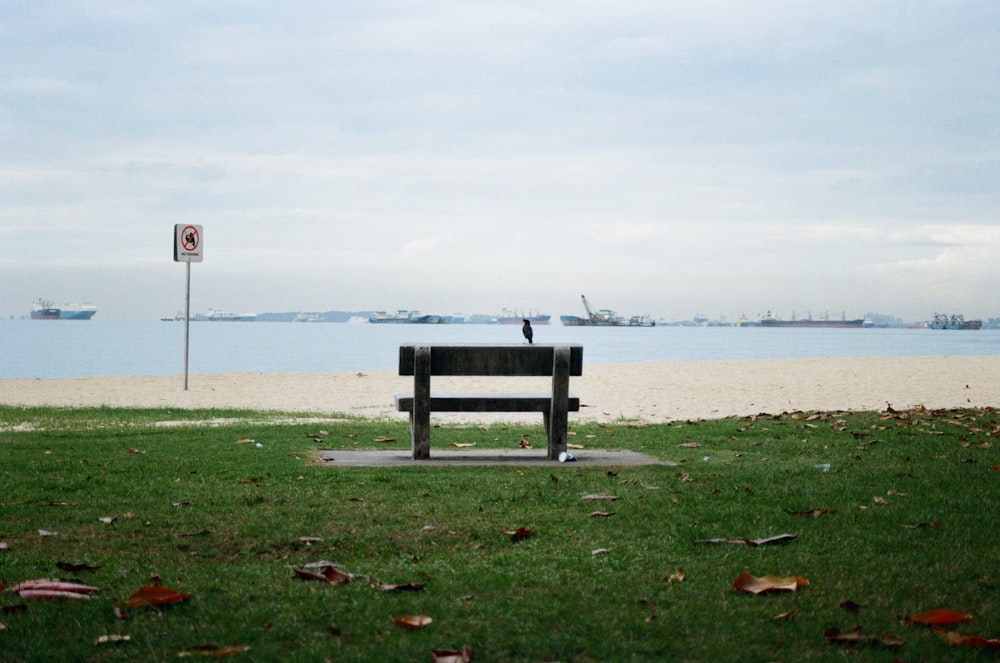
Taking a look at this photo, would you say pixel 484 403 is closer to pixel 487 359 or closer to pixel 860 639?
pixel 487 359

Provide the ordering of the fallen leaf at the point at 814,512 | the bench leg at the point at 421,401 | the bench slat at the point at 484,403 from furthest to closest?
the bench slat at the point at 484,403 < the bench leg at the point at 421,401 < the fallen leaf at the point at 814,512

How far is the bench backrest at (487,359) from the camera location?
7680mm

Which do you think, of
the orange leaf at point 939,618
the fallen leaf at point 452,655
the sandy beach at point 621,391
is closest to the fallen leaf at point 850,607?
the orange leaf at point 939,618

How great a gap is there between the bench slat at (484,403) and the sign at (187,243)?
1499cm

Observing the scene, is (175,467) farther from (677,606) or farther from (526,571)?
(677,606)

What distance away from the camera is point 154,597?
12.4ft

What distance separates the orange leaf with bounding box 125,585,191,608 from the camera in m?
3.72

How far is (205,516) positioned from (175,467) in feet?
7.68

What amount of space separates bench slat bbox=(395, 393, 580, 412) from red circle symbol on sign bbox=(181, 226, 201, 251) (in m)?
15.1

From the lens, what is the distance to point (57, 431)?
11.2 metres

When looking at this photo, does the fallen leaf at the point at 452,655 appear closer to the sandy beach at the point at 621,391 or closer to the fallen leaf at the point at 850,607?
the fallen leaf at the point at 850,607

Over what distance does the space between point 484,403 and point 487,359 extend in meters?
0.40

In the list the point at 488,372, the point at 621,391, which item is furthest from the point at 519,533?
the point at 621,391

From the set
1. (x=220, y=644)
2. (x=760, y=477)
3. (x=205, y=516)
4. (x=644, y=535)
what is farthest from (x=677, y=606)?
(x=760, y=477)
